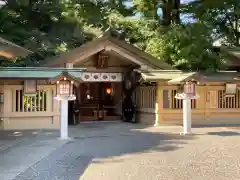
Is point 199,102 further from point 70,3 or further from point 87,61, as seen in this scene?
point 70,3

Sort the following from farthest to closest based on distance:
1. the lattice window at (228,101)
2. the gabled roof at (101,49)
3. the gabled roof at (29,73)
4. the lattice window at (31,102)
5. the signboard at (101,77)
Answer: the signboard at (101,77) → the lattice window at (228,101) → the gabled roof at (101,49) → the lattice window at (31,102) → the gabled roof at (29,73)

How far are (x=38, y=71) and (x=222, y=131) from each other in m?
8.36

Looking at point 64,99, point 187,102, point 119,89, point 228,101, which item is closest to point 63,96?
point 64,99

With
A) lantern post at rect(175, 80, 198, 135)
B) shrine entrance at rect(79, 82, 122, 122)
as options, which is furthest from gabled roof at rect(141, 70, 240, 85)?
shrine entrance at rect(79, 82, 122, 122)

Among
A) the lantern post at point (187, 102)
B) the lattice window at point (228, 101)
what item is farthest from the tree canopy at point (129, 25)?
the lantern post at point (187, 102)

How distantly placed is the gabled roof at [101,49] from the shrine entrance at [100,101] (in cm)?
306

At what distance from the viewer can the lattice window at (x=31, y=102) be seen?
58.3 feet

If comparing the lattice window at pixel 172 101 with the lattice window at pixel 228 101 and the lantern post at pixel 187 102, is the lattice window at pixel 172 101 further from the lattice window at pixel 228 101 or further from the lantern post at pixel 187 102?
the lantern post at pixel 187 102

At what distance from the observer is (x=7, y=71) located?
56.4ft

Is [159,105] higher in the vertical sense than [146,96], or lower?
lower

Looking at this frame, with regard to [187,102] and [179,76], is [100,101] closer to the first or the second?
[179,76]

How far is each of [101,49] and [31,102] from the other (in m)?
4.41

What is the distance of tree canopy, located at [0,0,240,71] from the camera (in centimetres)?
2086

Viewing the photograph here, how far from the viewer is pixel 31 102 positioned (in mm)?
17938
